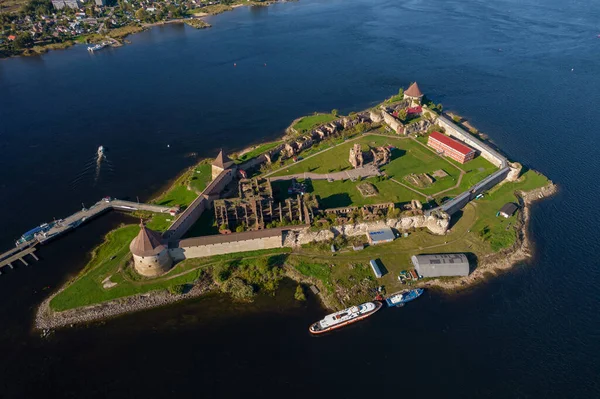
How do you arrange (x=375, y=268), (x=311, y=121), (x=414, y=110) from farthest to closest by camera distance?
(x=311, y=121) → (x=414, y=110) → (x=375, y=268)

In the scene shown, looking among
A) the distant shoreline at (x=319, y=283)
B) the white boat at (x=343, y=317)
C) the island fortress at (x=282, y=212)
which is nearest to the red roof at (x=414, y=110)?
the island fortress at (x=282, y=212)

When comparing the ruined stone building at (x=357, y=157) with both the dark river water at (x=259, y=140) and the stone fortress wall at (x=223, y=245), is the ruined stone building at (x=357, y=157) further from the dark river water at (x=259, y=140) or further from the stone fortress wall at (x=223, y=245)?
the dark river water at (x=259, y=140)

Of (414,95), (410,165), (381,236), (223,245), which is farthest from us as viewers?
(414,95)

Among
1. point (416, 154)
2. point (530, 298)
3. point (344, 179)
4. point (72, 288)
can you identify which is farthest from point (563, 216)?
point (72, 288)

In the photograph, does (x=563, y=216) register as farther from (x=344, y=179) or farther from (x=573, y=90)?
(x=573, y=90)

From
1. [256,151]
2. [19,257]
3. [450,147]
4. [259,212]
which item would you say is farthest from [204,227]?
[450,147]

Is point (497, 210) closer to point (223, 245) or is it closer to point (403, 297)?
point (403, 297)

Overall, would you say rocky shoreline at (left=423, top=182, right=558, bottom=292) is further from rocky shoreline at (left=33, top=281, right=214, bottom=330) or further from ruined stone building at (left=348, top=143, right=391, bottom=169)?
rocky shoreline at (left=33, top=281, right=214, bottom=330)
